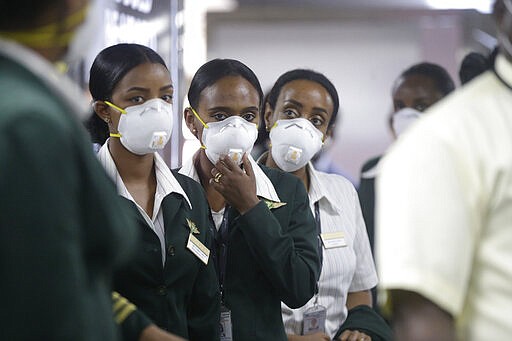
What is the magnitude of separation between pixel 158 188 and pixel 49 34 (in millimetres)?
1574

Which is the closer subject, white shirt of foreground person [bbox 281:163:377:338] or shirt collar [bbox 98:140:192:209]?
shirt collar [bbox 98:140:192:209]

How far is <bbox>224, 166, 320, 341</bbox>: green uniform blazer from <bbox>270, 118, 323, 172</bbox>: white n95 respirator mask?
663 mm

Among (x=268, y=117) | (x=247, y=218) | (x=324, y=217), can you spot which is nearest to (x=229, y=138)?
(x=247, y=218)

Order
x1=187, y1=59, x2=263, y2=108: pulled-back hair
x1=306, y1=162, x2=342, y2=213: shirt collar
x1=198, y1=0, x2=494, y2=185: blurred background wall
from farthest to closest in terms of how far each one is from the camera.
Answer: x1=198, y1=0, x2=494, y2=185: blurred background wall
x1=306, y1=162, x2=342, y2=213: shirt collar
x1=187, y1=59, x2=263, y2=108: pulled-back hair

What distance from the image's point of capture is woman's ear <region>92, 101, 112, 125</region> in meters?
3.31

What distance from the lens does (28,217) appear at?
141cm

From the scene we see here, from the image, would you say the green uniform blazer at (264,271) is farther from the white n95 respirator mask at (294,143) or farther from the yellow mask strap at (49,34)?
the yellow mask strap at (49,34)

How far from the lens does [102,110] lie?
332 centimetres

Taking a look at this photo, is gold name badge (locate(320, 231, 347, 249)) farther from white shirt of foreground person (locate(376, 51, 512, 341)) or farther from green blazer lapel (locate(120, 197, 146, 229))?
white shirt of foreground person (locate(376, 51, 512, 341))

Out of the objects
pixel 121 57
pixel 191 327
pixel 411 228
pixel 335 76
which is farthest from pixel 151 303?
pixel 335 76

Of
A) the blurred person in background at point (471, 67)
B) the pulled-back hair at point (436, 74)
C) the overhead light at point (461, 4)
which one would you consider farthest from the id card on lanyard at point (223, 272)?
the overhead light at point (461, 4)

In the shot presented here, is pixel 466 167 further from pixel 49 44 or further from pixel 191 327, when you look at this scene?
pixel 191 327

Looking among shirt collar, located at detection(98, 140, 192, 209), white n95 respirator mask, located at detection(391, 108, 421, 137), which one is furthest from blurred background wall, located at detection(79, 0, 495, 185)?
shirt collar, located at detection(98, 140, 192, 209)

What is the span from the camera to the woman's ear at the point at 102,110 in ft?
10.9
